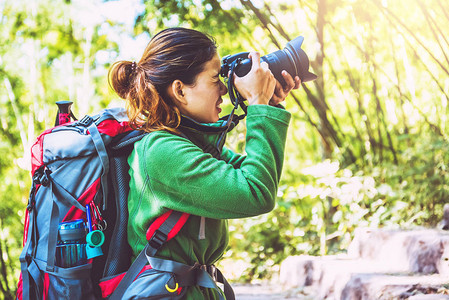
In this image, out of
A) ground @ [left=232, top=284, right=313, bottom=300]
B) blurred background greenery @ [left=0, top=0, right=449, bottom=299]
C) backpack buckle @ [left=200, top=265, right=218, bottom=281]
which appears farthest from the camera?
blurred background greenery @ [left=0, top=0, right=449, bottom=299]

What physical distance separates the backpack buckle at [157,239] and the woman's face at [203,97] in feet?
1.10

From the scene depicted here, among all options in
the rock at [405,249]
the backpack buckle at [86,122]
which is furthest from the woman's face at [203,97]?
the rock at [405,249]

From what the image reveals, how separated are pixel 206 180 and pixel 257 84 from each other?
12.6 inches

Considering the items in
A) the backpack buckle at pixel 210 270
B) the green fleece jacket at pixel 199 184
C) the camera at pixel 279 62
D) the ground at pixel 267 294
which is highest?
the camera at pixel 279 62

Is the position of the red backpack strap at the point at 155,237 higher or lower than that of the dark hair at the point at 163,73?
lower

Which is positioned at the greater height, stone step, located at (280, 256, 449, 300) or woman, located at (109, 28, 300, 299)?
woman, located at (109, 28, 300, 299)

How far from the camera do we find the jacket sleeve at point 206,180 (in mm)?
1129

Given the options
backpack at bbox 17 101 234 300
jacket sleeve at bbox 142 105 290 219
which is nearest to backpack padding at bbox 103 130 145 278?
backpack at bbox 17 101 234 300

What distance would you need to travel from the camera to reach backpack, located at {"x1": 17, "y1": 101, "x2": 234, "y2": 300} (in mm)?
1171

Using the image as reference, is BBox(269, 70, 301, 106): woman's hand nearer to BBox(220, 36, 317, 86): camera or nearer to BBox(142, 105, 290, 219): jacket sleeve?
BBox(220, 36, 317, 86): camera

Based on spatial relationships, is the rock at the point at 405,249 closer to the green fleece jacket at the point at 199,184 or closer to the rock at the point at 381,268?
the rock at the point at 381,268

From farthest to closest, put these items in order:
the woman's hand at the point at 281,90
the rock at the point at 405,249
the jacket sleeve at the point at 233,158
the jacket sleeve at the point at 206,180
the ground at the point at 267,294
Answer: the ground at the point at 267,294 < the rock at the point at 405,249 < the jacket sleeve at the point at 233,158 < the woman's hand at the point at 281,90 < the jacket sleeve at the point at 206,180

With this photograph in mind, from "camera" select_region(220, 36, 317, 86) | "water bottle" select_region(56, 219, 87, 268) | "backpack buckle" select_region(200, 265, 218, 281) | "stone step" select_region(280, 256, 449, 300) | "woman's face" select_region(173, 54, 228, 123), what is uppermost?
"camera" select_region(220, 36, 317, 86)

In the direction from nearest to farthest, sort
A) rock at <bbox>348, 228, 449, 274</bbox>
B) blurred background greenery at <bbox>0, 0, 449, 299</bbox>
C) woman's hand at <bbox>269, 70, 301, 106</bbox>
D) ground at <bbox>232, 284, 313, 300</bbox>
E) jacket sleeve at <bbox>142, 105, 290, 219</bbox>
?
jacket sleeve at <bbox>142, 105, 290, 219</bbox>
woman's hand at <bbox>269, 70, 301, 106</bbox>
rock at <bbox>348, 228, 449, 274</bbox>
ground at <bbox>232, 284, 313, 300</bbox>
blurred background greenery at <bbox>0, 0, 449, 299</bbox>
